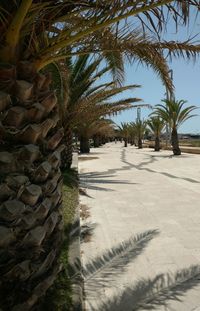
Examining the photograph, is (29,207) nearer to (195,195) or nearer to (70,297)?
(70,297)

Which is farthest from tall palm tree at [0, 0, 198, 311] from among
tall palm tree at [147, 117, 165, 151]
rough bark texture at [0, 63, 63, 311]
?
tall palm tree at [147, 117, 165, 151]

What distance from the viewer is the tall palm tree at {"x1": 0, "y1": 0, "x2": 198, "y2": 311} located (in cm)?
318

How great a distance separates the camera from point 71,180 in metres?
12.0

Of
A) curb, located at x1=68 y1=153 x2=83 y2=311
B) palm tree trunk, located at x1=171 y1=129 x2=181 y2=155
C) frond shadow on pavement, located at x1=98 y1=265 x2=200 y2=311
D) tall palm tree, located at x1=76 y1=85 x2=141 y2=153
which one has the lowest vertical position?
frond shadow on pavement, located at x1=98 y1=265 x2=200 y2=311

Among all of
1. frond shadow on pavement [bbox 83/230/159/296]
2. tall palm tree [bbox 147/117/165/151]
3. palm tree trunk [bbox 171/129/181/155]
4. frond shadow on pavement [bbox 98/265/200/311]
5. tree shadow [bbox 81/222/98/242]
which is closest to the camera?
frond shadow on pavement [bbox 98/265/200/311]

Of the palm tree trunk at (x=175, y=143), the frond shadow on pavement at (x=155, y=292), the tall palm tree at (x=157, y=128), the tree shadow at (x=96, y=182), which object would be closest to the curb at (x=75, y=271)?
the frond shadow on pavement at (x=155, y=292)

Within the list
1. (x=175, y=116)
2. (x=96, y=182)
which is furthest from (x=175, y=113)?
(x=96, y=182)

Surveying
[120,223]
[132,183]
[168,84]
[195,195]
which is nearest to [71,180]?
[132,183]

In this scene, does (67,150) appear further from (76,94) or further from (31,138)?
(31,138)

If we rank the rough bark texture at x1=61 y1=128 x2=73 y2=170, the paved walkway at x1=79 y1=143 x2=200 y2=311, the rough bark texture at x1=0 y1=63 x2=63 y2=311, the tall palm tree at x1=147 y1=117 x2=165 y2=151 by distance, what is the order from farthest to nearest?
the tall palm tree at x1=147 y1=117 x2=165 y2=151 → the rough bark texture at x1=61 y1=128 x2=73 y2=170 → the paved walkway at x1=79 y1=143 x2=200 y2=311 → the rough bark texture at x1=0 y1=63 x2=63 y2=311

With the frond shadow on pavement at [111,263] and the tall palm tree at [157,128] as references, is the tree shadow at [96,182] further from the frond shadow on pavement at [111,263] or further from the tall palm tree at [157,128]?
the tall palm tree at [157,128]

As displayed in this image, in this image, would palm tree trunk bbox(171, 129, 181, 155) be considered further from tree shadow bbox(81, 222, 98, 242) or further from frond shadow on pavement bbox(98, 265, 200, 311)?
frond shadow on pavement bbox(98, 265, 200, 311)

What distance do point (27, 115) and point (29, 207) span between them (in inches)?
29.3

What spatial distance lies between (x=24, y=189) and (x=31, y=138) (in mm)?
428
